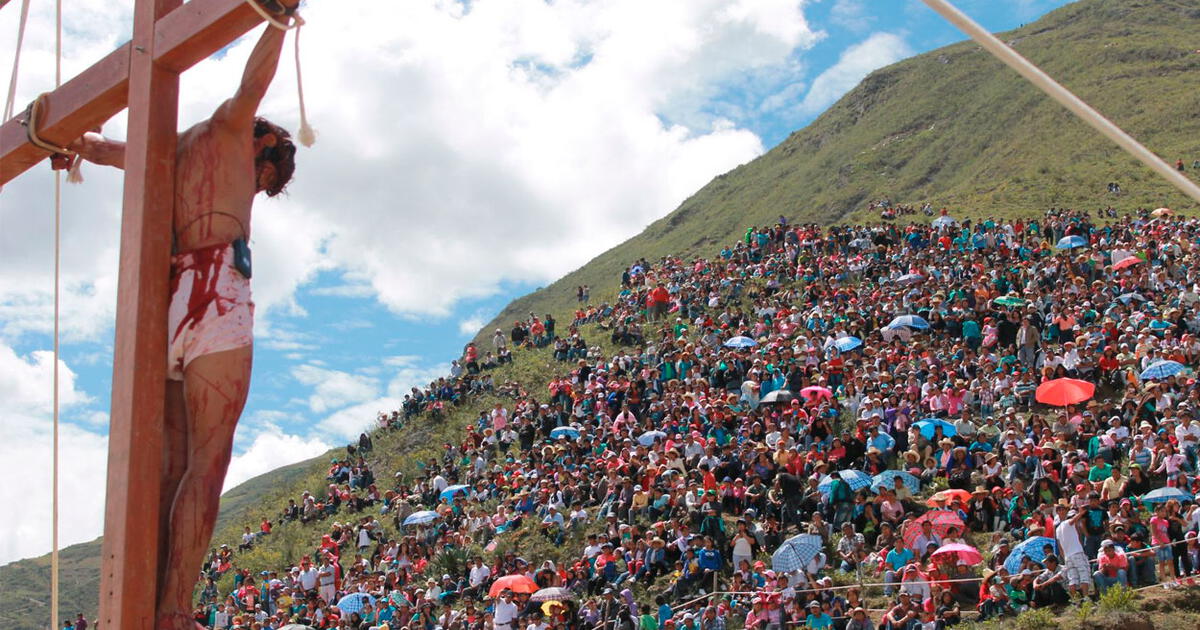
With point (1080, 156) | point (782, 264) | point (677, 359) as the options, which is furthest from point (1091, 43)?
point (677, 359)

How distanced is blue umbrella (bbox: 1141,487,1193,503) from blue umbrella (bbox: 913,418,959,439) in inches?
139

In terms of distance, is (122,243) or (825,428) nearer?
(122,243)

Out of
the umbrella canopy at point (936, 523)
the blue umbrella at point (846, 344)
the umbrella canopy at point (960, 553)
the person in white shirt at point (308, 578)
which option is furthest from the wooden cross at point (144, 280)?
the blue umbrella at point (846, 344)

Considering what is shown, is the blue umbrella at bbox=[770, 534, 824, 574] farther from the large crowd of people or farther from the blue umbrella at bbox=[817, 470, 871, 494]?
the blue umbrella at bbox=[817, 470, 871, 494]

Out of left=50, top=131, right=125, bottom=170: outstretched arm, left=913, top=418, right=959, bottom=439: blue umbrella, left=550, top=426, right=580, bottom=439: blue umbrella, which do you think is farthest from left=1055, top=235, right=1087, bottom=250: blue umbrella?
left=50, top=131, right=125, bottom=170: outstretched arm

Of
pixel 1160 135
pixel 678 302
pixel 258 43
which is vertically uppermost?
pixel 1160 135

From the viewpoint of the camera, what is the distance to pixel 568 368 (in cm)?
3148

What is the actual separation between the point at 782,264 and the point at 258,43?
29.5 m

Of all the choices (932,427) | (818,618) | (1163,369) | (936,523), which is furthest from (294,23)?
(1163,369)

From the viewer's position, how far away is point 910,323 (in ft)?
72.4

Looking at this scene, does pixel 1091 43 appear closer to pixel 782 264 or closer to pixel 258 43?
pixel 782 264

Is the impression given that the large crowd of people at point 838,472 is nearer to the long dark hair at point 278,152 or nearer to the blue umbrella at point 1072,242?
the blue umbrella at point 1072,242

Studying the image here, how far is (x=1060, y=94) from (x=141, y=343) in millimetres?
2090

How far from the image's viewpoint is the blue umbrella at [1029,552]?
12.0 metres
